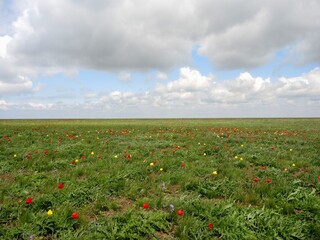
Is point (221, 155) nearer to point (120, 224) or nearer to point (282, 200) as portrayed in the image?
point (282, 200)

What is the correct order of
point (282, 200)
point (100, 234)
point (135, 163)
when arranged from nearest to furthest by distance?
1. point (100, 234)
2. point (282, 200)
3. point (135, 163)

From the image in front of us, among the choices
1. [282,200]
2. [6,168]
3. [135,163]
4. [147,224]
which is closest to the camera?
[147,224]

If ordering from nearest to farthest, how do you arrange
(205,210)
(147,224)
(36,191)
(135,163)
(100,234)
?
(100,234)
(147,224)
(205,210)
(36,191)
(135,163)

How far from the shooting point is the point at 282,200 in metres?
5.41

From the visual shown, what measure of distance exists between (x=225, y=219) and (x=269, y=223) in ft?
2.59

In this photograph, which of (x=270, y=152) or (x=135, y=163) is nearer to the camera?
(x=135, y=163)

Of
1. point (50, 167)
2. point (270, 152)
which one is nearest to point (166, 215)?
point (50, 167)

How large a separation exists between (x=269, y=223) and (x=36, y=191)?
17.4 feet

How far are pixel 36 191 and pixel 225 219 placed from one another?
14.9 feet

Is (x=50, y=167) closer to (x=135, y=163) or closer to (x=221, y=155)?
(x=135, y=163)

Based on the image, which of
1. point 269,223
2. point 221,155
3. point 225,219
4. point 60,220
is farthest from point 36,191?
point 221,155

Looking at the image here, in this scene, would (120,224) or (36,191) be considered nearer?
(120,224)

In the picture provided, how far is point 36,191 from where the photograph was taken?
231 inches

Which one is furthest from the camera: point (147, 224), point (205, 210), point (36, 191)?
point (36, 191)
